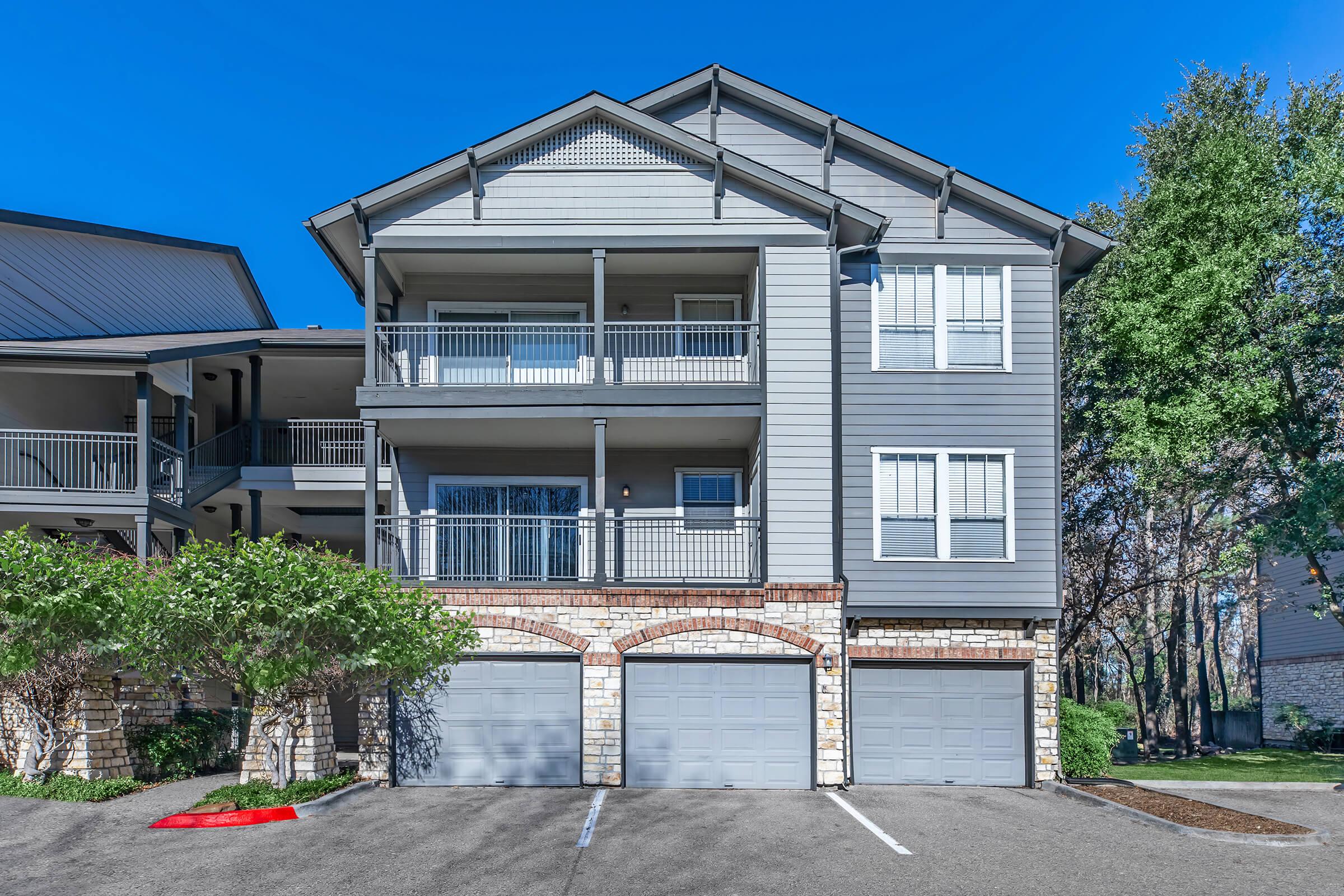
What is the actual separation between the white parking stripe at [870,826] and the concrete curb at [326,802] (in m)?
6.23

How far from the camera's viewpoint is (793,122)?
16188 mm

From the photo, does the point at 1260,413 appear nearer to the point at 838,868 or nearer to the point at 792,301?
the point at 792,301

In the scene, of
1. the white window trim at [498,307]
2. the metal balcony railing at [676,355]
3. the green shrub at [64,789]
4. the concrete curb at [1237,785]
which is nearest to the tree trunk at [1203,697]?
the concrete curb at [1237,785]

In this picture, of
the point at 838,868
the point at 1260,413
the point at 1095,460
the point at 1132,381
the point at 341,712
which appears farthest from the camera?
the point at 1095,460

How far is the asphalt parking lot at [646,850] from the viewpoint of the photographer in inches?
346

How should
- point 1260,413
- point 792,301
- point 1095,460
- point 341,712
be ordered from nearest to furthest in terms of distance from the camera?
point 792,301
point 1260,413
point 341,712
point 1095,460

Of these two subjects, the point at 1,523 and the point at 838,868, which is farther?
the point at 1,523

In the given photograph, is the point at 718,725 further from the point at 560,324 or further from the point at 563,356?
the point at 560,324

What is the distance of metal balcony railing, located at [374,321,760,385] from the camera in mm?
15672

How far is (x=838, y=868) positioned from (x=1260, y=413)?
37.4 ft

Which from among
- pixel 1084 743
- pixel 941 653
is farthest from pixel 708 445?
pixel 1084 743

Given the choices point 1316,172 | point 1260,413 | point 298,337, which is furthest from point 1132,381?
point 298,337

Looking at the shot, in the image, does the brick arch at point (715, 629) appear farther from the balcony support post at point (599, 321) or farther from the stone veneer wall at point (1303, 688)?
the stone veneer wall at point (1303, 688)

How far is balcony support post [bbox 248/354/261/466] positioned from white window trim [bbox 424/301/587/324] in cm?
524
